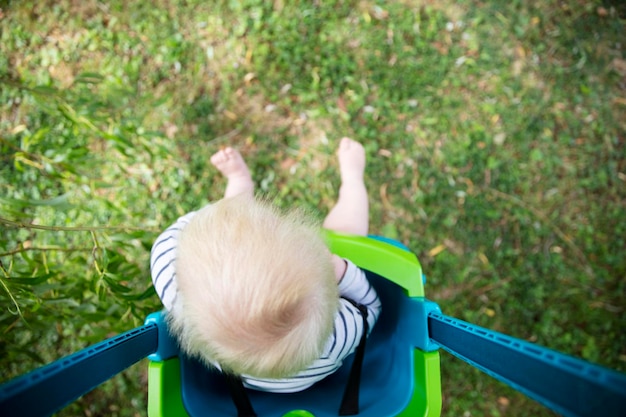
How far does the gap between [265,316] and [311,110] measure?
4.92 ft

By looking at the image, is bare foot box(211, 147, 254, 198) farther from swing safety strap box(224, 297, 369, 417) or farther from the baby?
swing safety strap box(224, 297, 369, 417)

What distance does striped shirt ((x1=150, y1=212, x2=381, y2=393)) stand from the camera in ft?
3.79

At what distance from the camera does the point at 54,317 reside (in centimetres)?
128

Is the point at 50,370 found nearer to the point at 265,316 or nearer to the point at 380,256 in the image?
the point at 265,316

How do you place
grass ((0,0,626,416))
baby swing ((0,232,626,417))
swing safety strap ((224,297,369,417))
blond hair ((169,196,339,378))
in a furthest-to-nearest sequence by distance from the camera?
grass ((0,0,626,416)), swing safety strap ((224,297,369,417)), blond hair ((169,196,339,378)), baby swing ((0,232,626,417))

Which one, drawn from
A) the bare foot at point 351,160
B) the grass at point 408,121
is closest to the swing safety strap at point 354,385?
the bare foot at point 351,160

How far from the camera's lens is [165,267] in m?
1.24

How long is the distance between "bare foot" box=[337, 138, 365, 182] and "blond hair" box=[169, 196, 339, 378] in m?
0.99

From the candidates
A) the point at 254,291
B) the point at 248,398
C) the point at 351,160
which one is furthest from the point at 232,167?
the point at 254,291

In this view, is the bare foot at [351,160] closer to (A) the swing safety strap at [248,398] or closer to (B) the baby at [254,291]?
(B) the baby at [254,291]

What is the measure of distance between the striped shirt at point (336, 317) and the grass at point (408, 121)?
0.82 m

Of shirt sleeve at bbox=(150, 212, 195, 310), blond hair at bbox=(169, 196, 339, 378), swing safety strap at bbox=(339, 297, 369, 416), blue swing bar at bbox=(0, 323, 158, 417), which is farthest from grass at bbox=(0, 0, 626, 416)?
blue swing bar at bbox=(0, 323, 158, 417)

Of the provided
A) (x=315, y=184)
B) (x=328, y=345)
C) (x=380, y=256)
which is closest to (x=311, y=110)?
(x=315, y=184)

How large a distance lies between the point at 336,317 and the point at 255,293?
37 cm
